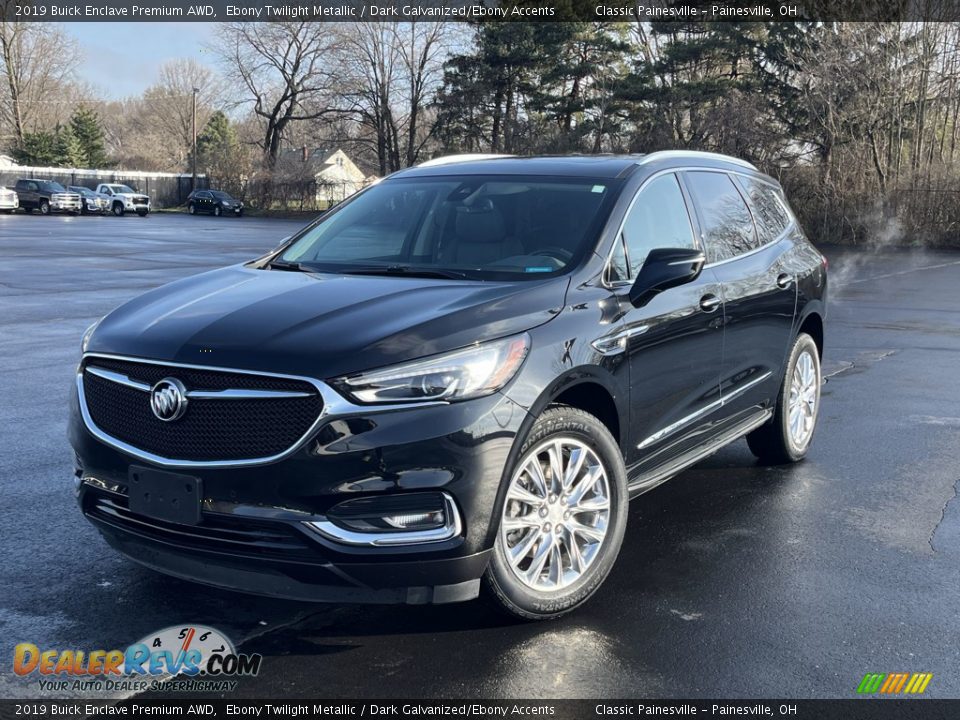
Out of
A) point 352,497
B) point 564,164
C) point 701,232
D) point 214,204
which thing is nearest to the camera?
point 352,497

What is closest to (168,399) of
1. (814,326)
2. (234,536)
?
(234,536)

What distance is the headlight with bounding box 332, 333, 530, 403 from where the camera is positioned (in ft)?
11.3

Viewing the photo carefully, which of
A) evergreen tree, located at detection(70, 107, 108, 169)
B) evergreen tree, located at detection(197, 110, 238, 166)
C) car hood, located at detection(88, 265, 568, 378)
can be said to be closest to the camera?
car hood, located at detection(88, 265, 568, 378)

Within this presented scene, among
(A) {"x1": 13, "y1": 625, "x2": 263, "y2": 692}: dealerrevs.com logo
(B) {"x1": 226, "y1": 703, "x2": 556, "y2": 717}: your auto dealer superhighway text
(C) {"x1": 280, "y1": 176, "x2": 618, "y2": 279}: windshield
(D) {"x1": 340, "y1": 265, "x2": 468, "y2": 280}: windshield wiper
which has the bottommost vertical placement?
(B) {"x1": 226, "y1": 703, "x2": 556, "y2": 717}: your auto dealer superhighway text

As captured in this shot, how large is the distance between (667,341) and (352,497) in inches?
75.8

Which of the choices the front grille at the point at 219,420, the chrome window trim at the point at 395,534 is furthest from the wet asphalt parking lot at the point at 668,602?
the front grille at the point at 219,420

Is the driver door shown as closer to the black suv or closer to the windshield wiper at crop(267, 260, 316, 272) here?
the black suv

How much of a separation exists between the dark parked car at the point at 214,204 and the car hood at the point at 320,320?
5755 cm

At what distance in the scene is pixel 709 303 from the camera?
5.11m

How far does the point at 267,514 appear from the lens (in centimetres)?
342

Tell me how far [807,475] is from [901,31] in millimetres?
35913

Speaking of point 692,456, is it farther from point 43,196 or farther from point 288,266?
point 43,196

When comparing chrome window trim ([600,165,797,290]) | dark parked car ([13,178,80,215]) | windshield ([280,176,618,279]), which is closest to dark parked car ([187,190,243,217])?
dark parked car ([13,178,80,215])

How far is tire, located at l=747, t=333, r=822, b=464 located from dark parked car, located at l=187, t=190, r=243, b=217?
56.3 meters
